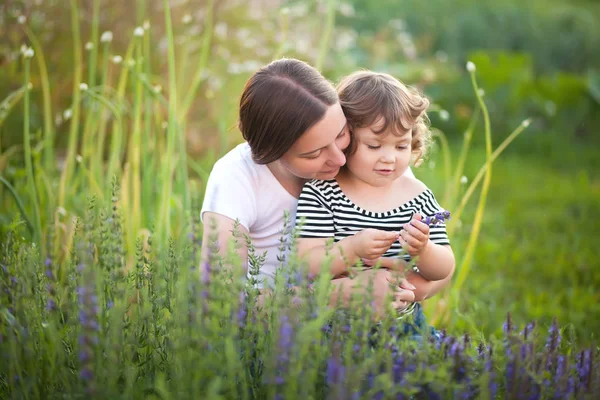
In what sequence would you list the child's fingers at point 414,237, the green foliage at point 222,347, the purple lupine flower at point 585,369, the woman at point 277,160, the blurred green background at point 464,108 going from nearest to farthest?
the green foliage at point 222,347
the purple lupine flower at point 585,369
the child's fingers at point 414,237
the woman at point 277,160
the blurred green background at point 464,108

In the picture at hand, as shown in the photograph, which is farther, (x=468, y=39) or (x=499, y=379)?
(x=468, y=39)

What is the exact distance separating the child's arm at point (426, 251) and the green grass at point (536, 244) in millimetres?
389

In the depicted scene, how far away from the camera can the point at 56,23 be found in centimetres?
425

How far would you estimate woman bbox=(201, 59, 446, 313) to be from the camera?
2.16 metres

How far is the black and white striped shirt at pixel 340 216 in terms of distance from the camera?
2.21 m

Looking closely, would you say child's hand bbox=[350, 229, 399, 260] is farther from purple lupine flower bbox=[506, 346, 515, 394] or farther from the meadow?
purple lupine flower bbox=[506, 346, 515, 394]

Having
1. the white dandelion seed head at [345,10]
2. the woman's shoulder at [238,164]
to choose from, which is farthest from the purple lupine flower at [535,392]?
the white dandelion seed head at [345,10]

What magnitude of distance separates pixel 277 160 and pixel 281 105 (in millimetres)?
250

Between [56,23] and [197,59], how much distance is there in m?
0.87

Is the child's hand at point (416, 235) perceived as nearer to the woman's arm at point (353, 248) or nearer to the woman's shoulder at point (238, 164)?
the woman's arm at point (353, 248)

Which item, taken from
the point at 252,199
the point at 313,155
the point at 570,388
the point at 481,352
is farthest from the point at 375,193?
the point at 570,388

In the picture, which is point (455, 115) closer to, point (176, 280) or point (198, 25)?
point (198, 25)

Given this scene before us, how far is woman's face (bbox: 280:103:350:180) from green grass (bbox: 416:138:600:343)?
792mm

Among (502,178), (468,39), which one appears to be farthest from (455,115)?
(468,39)
